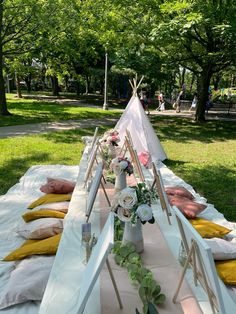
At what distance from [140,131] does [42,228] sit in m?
6.30

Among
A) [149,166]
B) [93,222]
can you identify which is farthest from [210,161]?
[93,222]

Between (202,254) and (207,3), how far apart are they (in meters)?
13.0

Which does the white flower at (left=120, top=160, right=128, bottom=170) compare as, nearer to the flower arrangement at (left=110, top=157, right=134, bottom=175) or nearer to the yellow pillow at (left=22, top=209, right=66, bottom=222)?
the flower arrangement at (left=110, top=157, right=134, bottom=175)

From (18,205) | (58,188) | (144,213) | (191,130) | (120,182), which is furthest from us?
(191,130)

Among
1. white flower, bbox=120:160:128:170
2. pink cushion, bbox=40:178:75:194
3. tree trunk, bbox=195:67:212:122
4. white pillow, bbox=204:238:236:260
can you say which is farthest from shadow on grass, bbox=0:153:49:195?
tree trunk, bbox=195:67:212:122

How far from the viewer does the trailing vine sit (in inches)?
118

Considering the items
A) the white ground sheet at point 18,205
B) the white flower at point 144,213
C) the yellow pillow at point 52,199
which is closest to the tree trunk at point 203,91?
the white ground sheet at point 18,205

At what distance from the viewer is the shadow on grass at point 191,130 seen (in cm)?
1412

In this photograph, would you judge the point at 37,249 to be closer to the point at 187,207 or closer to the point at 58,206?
the point at 58,206

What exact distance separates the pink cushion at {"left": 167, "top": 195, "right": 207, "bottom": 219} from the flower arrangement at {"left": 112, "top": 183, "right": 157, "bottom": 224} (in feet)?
6.41

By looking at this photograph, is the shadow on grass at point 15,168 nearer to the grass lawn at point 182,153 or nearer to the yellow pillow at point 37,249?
the grass lawn at point 182,153

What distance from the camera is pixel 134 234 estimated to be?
3.63 meters

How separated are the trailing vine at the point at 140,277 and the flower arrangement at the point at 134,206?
417mm

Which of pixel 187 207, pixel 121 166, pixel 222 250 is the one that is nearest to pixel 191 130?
pixel 187 207
